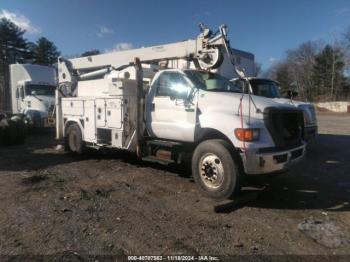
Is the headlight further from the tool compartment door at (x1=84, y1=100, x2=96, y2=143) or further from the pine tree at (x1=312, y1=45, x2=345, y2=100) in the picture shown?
the pine tree at (x1=312, y1=45, x2=345, y2=100)

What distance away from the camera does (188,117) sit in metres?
6.85

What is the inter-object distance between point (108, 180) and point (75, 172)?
1250 millimetres

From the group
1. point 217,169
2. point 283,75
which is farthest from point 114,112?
point 283,75

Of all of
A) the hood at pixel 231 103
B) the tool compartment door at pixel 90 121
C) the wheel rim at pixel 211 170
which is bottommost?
the wheel rim at pixel 211 170

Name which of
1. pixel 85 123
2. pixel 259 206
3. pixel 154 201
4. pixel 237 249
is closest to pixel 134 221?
pixel 154 201

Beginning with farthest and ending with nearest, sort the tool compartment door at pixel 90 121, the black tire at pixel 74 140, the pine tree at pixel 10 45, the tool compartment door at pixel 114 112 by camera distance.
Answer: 1. the pine tree at pixel 10 45
2. the black tire at pixel 74 140
3. the tool compartment door at pixel 90 121
4. the tool compartment door at pixel 114 112

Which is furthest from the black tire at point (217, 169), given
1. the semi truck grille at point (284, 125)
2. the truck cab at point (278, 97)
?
the truck cab at point (278, 97)

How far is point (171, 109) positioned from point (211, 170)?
1760mm

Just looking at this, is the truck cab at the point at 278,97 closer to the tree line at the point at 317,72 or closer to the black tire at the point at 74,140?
the black tire at the point at 74,140

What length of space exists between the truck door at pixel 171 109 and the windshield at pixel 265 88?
16.1ft

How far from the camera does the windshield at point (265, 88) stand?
11.6 metres

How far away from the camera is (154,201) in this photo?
6.02m

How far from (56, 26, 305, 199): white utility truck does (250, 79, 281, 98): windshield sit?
4.05m

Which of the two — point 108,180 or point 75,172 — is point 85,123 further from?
point 108,180
